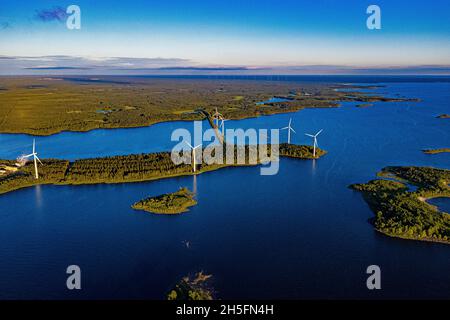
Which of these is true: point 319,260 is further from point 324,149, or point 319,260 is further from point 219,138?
point 219,138

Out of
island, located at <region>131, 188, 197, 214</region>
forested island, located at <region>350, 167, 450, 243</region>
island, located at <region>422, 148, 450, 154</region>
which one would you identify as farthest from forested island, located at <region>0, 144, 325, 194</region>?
island, located at <region>422, 148, 450, 154</region>

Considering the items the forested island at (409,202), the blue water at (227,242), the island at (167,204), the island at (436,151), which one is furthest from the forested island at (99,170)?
the island at (436,151)

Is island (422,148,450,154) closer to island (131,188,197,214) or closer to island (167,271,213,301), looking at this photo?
island (131,188,197,214)

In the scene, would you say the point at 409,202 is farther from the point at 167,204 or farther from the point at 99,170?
the point at 99,170

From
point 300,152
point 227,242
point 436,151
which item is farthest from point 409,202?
point 436,151

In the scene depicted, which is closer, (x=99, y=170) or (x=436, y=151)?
(x=99, y=170)

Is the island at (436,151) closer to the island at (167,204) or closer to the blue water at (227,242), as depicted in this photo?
the blue water at (227,242)
